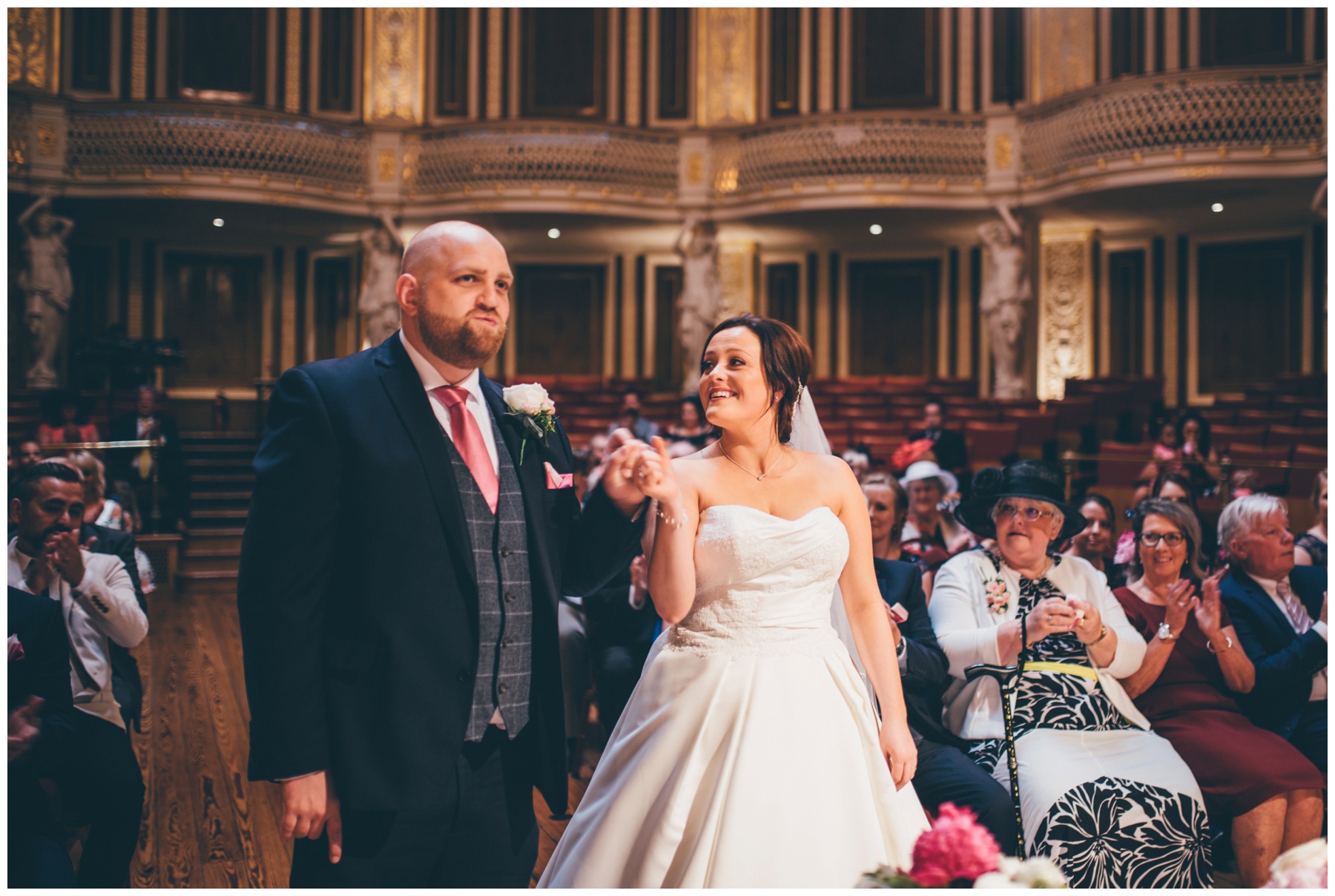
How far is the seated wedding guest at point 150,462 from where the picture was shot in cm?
862

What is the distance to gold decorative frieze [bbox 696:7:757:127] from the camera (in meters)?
14.0

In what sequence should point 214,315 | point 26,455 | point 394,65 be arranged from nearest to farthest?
1. point 26,455
2. point 394,65
3. point 214,315

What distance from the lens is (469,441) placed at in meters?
1.75

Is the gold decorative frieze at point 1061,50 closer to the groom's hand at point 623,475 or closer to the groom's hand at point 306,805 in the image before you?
the groom's hand at point 623,475

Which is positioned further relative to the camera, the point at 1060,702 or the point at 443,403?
the point at 1060,702

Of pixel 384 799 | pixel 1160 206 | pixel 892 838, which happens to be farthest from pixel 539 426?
pixel 1160 206

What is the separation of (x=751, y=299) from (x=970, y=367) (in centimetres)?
300

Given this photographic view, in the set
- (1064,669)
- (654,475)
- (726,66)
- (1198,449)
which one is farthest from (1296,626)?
(726,66)

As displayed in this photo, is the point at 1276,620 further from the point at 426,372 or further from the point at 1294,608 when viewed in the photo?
the point at 426,372

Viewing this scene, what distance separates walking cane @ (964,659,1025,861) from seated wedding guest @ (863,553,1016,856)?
2 cm

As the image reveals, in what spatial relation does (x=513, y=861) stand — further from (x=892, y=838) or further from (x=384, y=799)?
(x=892, y=838)

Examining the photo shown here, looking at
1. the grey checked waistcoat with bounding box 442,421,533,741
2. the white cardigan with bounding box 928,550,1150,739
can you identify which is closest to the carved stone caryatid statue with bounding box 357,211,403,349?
the white cardigan with bounding box 928,550,1150,739

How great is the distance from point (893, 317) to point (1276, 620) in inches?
477

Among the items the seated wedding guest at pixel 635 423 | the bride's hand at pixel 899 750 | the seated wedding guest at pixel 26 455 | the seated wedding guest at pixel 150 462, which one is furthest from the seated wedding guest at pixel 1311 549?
the seated wedding guest at pixel 150 462
